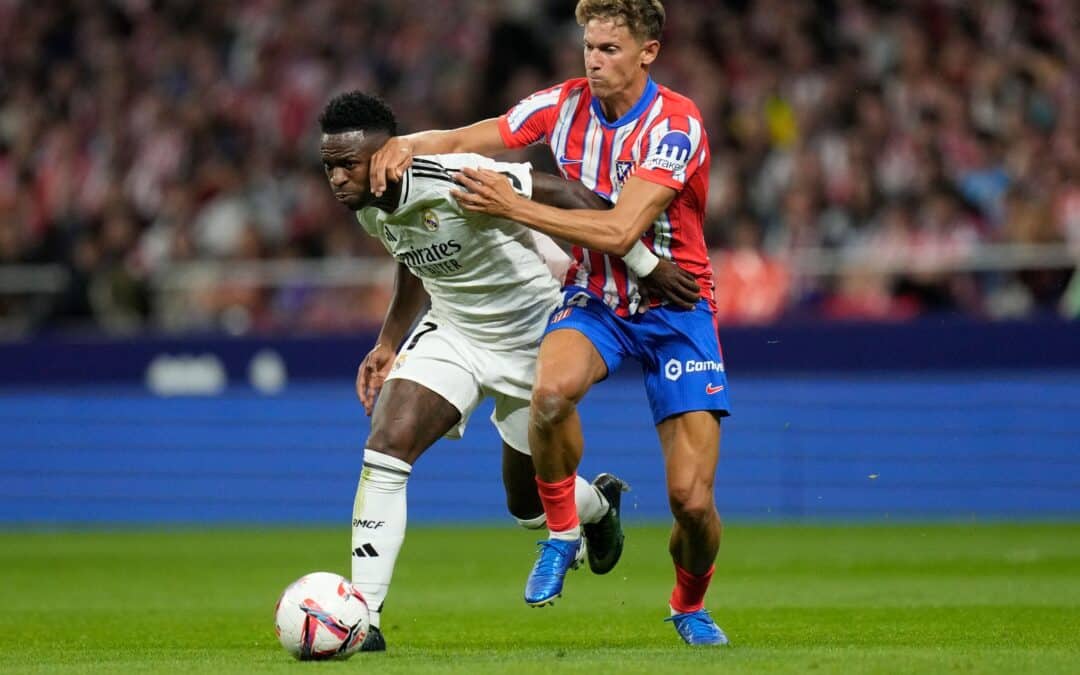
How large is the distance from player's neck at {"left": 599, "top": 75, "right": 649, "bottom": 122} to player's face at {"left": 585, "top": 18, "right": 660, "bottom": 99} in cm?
3

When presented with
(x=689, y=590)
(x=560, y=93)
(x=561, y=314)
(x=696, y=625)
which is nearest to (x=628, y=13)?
(x=560, y=93)

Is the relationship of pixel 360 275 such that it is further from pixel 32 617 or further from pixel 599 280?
pixel 599 280

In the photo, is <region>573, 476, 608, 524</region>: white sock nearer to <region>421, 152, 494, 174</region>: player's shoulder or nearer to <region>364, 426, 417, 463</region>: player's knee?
<region>364, 426, 417, 463</region>: player's knee

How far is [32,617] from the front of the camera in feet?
31.8

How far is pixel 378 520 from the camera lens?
24.4ft

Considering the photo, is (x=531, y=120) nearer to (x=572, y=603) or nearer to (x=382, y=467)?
(x=382, y=467)

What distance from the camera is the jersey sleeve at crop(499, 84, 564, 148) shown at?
26.6ft

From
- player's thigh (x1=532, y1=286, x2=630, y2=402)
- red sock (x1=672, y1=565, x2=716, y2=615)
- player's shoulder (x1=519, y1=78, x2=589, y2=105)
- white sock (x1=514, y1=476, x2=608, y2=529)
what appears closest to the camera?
player's thigh (x1=532, y1=286, x2=630, y2=402)

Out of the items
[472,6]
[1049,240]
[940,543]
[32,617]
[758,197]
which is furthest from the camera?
[472,6]

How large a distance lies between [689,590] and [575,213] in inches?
70.2

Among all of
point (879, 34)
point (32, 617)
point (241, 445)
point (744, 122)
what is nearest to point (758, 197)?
point (744, 122)

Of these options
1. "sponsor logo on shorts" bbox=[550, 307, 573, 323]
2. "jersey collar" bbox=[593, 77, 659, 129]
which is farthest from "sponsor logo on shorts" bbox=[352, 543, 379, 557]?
"jersey collar" bbox=[593, 77, 659, 129]

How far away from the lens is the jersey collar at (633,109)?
307 inches

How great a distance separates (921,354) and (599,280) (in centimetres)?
851
